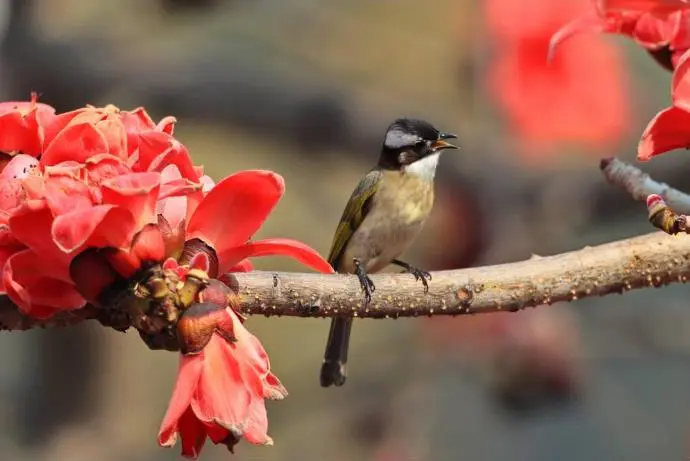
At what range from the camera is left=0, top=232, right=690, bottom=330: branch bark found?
67 cm

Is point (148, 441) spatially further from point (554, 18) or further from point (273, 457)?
point (554, 18)

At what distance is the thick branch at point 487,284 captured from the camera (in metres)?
0.67

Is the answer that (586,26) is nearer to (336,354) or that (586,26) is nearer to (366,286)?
(366,286)

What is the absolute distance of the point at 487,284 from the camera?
28.2 inches

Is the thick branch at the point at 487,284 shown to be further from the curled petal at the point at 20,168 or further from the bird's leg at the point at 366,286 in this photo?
the curled petal at the point at 20,168

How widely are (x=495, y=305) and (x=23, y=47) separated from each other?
1919 millimetres

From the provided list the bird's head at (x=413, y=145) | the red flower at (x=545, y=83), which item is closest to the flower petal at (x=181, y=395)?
the bird's head at (x=413, y=145)

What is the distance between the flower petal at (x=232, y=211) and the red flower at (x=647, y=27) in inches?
14.6

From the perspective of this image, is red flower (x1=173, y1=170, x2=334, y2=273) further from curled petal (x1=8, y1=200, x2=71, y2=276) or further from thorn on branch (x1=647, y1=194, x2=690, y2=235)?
thorn on branch (x1=647, y1=194, x2=690, y2=235)

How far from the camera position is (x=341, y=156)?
2781 mm

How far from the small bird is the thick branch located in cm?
126

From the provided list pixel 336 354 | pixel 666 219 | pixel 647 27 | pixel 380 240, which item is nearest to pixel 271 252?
pixel 666 219

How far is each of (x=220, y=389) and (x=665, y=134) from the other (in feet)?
1.13

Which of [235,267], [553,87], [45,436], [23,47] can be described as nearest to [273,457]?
[45,436]
